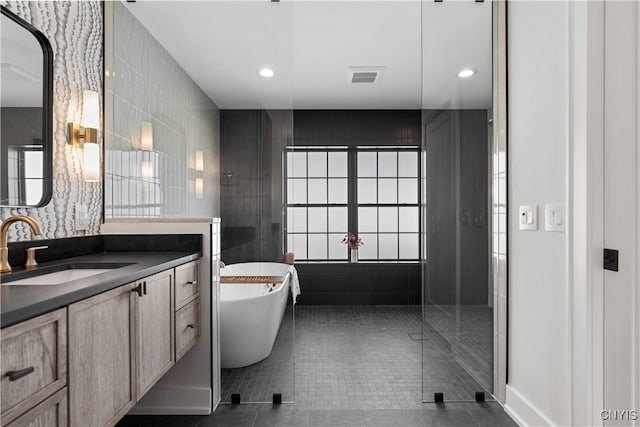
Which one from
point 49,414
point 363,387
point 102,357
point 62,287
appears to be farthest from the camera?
point 363,387

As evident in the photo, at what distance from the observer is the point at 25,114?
178cm

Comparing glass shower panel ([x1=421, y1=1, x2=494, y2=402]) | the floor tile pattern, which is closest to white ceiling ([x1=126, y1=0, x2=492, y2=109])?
glass shower panel ([x1=421, y1=1, x2=494, y2=402])

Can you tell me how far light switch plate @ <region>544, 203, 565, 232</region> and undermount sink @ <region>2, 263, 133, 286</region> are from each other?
1.98 meters

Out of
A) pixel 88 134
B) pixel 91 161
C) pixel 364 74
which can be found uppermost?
pixel 364 74

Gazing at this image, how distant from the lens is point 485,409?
2355 millimetres

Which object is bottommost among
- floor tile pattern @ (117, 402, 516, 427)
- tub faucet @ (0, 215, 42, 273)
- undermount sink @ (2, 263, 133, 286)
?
floor tile pattern @ (117, 402, 516, 427)

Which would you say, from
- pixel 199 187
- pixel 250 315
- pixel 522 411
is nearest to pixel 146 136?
pixel 199 187

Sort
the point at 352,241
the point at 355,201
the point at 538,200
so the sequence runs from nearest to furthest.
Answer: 1. the point at 538,200
2. the point at 352,241
3. the point at 355,201

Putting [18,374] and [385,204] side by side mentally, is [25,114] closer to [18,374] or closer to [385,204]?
[18,374]

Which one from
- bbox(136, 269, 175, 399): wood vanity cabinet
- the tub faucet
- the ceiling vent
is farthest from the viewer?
the ceiling vent

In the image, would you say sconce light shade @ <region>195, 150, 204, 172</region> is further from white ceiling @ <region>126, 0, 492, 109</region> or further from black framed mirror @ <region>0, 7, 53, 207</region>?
black framed mirror @ <region>0, 7, 53, 207</region>

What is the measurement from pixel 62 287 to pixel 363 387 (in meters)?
2.03

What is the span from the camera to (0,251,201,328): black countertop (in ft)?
3.20

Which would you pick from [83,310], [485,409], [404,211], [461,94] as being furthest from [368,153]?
[83,310]
